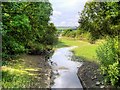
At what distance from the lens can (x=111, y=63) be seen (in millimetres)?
16500

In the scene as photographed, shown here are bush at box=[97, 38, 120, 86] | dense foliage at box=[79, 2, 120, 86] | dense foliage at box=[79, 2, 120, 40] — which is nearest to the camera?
bush at box=[97, 38, 120, 86]

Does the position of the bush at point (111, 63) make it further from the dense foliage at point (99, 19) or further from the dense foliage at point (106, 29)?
the dense foliage at point (99, 19)

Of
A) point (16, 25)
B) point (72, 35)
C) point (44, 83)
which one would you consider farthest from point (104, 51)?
point (72, 35)

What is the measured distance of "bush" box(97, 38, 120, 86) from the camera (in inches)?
599

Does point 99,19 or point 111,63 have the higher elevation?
point 99,19

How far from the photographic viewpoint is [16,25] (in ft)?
51.9

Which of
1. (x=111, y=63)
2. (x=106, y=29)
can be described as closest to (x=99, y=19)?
(x=106, y=29)

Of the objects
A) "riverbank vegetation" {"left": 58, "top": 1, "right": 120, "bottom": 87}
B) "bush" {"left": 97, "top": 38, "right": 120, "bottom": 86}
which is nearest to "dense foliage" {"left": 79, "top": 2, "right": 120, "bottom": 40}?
"riverbank vegetation" {"left": 58, "top": 1, "right": 120, "bottom": 87}

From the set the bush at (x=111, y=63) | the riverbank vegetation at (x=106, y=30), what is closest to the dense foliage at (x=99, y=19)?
the riverbank vegetation at (x=106, y=30)

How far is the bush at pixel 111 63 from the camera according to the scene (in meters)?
15.2

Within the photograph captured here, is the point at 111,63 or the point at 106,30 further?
the point at 106,30

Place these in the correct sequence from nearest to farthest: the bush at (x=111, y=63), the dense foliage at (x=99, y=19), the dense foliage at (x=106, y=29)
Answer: the bush at (x=111, y=63) < the dense foliage at (x=106, y=29) < the dense foliage at (x=99, y=19)

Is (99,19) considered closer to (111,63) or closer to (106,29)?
(106,29)

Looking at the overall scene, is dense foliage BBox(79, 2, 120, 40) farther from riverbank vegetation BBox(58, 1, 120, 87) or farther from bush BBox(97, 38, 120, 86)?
bush BBox(97, 38, 120, 86)
